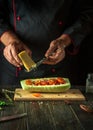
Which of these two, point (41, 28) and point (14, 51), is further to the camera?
point (41, 28)

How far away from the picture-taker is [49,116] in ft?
4.26

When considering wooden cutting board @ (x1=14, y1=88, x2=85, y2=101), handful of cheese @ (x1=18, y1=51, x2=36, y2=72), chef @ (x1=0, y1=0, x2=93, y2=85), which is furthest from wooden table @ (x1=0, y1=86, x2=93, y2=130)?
chef @ (x1=0, y1=0, x2=93, y2=85)

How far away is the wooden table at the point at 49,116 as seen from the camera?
1.20m

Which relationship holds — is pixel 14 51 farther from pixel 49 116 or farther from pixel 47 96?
pixel 49 116

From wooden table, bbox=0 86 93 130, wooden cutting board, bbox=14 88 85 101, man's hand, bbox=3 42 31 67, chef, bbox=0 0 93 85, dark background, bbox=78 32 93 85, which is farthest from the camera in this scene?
dark background, bbox=78 32 93 85

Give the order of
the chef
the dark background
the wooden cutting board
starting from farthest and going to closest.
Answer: the dark background < the chef < the wooden cutting board

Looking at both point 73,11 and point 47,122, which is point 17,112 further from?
point 73,11

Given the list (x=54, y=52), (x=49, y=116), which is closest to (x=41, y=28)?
(x=54, y=52)

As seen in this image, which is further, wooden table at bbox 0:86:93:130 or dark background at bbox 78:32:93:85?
dark background at bbox 78:32:93:85

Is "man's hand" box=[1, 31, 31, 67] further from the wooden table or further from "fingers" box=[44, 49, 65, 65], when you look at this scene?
the wooden table

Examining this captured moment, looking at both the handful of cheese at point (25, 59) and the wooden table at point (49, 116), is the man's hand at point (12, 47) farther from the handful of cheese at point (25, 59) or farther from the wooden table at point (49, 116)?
the wooden table at point (49, 116)

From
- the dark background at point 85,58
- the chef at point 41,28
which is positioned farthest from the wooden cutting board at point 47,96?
the dark background at point 85,58

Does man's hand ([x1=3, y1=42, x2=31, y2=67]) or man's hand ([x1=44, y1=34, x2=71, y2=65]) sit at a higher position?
man's hand ([x1=3, y1=42, x2=31, y2=67])

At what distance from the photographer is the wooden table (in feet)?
3.92
